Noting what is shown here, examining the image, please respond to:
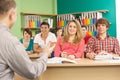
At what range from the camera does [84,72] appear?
99.3 inches

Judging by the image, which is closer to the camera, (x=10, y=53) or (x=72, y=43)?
(x=10, y=53)

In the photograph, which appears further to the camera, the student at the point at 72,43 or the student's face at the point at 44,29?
the student's face at the point at 44,29

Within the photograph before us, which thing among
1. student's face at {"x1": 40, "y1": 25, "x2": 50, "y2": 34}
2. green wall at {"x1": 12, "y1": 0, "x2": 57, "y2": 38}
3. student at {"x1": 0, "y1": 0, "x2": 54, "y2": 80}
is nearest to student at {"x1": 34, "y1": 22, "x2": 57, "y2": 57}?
student's face at {"x1": 40, "y1": 25, "x2": 50, "y2": 34}

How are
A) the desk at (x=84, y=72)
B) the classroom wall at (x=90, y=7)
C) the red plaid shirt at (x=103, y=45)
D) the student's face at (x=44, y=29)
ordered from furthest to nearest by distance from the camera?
the classroom wall at (x=90, y=7), the student's face at (x=44, y=29), the red plaid shirt at (x=103, y=45), the desk at (x=84, y=72)

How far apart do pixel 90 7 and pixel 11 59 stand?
567 cm

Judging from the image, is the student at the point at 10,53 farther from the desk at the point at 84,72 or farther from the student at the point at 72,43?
the student at the point at 72,43

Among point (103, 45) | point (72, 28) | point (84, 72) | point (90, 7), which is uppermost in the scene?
point (90, 7)

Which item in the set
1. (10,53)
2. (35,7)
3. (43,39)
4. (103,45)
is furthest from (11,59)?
(35,7)

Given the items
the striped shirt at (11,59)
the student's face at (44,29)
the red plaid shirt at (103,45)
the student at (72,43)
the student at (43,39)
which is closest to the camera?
the striped shirt at (11,59)

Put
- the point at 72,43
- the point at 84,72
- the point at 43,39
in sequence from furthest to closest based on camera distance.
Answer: the point at 43,39
the point at 72,43
the point at 84,72

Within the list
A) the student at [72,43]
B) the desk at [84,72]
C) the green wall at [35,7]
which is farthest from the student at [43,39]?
the desk at [84,72]

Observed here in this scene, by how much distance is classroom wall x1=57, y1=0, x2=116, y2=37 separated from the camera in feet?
20.5

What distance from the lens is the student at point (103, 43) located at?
342cm

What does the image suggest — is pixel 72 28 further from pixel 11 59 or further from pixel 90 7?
pixel 90 7
